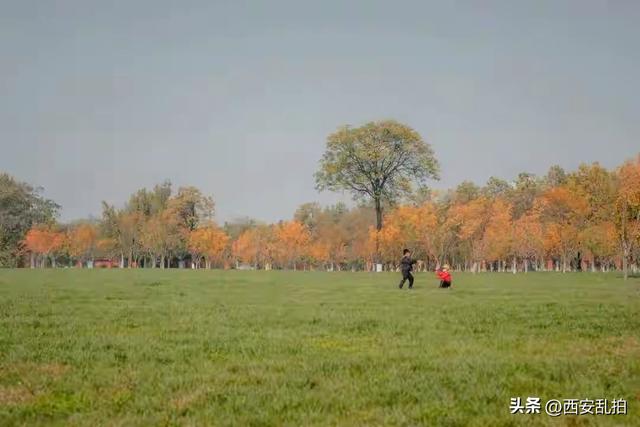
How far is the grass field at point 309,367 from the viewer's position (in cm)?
692

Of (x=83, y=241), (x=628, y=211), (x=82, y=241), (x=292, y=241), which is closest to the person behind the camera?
(x=628, y=211)

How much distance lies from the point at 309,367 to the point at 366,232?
11060cm

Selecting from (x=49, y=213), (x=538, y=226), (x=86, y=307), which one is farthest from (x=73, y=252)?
(x=86, y=307)

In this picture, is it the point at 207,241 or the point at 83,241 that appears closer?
the point at 207,241

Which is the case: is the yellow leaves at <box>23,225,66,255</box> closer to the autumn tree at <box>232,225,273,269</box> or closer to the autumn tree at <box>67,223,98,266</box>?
the autumn tree at <box>67,223,98,266</box>

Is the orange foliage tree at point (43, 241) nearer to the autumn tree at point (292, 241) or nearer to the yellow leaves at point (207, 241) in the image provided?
the yellow leaves at point (207, 241)

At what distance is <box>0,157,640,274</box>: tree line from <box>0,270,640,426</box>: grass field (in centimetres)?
5412

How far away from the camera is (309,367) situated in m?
9.32

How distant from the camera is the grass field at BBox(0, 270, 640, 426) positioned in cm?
692

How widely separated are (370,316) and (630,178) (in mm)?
45595

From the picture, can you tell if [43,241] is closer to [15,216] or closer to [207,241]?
[15,216]

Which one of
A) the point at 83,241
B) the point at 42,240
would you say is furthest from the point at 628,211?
the point at 83,241

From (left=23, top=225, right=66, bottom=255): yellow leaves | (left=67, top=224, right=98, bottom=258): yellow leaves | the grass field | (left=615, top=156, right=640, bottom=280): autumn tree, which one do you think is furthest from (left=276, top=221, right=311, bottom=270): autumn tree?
the grass field

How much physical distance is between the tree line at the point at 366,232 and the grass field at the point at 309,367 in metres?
54.1
